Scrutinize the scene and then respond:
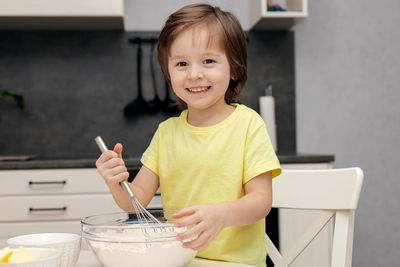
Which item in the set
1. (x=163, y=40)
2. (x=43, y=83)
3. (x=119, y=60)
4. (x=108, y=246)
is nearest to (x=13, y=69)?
(x=43, y=83)

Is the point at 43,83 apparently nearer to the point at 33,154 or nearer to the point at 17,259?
the point at 33,154

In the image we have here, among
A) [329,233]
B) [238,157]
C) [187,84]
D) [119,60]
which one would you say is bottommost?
[329,233]

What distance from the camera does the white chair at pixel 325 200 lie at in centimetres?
90

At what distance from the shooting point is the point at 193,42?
878 mm

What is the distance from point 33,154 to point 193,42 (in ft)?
6.06

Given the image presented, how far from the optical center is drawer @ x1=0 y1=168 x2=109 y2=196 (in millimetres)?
1925

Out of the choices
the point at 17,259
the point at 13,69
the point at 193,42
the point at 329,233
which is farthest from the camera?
the point at 13,69

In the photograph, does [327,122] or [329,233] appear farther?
[327,122]

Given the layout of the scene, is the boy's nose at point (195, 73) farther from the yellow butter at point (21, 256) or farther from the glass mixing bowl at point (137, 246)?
the yellow butter at point (21, 256)

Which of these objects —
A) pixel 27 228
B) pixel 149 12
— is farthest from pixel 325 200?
pixel 149 12

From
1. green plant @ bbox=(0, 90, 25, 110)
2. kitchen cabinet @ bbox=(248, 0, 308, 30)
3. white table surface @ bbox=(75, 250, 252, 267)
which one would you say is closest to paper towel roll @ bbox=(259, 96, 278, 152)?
kitchen cabinet @ bbox=(248, 0, 308, 30)

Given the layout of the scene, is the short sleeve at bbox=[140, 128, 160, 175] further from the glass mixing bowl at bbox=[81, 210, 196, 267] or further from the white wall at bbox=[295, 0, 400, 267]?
the white wall at bbox=[295, 0, 400, 267]

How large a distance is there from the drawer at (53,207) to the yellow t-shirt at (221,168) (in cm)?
101

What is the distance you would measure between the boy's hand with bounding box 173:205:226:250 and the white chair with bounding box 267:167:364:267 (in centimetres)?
38
